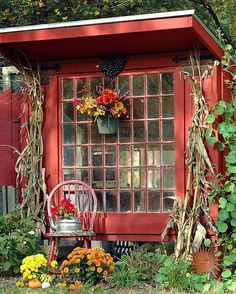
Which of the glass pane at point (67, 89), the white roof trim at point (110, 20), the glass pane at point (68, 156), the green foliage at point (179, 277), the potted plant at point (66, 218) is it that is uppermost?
the white roof trim at point (110, 20)

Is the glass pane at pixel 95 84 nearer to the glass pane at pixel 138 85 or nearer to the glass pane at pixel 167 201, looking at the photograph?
the glass pane at pixel 138 85

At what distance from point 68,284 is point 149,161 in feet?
5.47

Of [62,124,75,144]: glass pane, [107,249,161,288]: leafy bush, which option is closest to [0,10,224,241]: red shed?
[62,124,75,144]: glass pane

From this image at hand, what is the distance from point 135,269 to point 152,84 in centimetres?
205

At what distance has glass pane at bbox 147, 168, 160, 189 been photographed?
759 centimetres

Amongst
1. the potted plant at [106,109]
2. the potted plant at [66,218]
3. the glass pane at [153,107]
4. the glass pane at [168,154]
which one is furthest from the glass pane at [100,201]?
the glass pane at [153,107]

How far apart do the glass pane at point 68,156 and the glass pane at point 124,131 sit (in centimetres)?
60

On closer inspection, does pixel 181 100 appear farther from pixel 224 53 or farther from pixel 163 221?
pixel 163 221

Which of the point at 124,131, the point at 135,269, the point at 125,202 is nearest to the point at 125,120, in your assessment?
the point at 124,131

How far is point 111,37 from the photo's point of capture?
7242 millimetres

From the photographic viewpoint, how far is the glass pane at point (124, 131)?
7732 mm

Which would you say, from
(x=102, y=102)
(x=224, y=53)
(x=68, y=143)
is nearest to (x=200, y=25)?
(x=224, y=53)

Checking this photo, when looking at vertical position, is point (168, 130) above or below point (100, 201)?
above

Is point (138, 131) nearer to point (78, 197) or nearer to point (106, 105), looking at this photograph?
point (106, 105)
